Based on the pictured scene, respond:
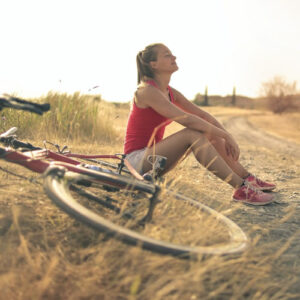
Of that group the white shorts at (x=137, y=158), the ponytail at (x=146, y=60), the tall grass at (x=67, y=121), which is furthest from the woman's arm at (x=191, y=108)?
the tall grass at (x=67, y=121)

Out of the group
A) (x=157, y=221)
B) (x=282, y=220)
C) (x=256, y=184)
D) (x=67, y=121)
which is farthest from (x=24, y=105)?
(x=67, y=121)

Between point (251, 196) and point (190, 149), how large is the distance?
0.82 meters

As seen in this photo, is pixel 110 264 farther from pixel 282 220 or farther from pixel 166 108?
pixel 166 108

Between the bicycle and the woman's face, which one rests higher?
the woman's face

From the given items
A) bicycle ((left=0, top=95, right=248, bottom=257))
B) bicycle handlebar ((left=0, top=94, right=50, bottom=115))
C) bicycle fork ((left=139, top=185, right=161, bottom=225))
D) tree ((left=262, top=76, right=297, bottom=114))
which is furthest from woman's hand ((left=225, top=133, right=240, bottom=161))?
tree ((left=262, top=76, right=297, bottom=114))

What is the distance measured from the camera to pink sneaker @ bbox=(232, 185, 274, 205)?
11.8 ft

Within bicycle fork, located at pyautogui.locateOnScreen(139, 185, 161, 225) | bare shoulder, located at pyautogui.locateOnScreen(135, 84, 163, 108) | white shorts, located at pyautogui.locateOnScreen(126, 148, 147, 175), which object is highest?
bare shoulder, located at pyautogui.locateOnScreen(135, 84, 163, 108)

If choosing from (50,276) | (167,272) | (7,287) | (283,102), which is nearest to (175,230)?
(167,272)

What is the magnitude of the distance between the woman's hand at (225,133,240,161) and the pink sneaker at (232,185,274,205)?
328 millimetres

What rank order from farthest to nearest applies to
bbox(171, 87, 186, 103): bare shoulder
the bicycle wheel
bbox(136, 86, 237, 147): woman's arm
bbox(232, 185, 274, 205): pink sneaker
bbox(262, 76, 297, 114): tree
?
bbox(262, 76, 297, 114): tree, bbox(171, 87, 186, 103): bare shoulder, bbox(232, 185, 274, 205): pink sneaker, bbox(136, 86, 237, 147): woman's arm, the bicycle wheel

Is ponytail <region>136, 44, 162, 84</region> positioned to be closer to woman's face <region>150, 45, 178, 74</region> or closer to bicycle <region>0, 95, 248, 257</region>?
woman's face <region>150, 45, 178, 74</region>

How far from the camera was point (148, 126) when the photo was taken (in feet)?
10.9

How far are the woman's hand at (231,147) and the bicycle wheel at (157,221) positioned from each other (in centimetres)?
115

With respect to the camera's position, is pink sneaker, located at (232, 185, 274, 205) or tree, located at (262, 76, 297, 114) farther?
tree, located at (262, 76, 297, 114)
